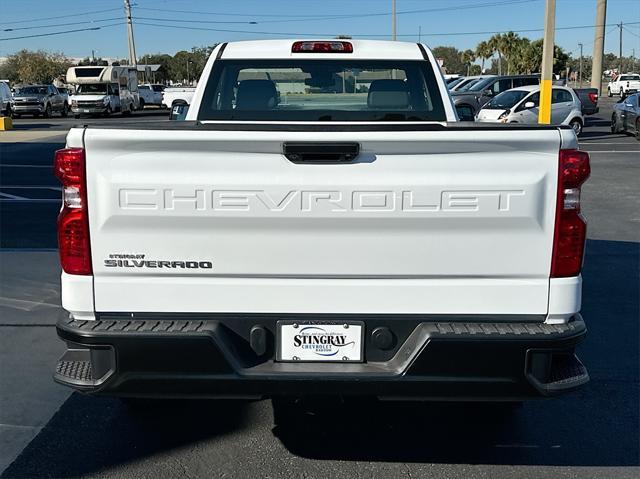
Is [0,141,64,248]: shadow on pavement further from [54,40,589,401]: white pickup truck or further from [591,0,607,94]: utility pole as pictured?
[591,0,607,94]: utility pole

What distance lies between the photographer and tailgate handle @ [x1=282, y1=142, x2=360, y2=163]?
3090 mm

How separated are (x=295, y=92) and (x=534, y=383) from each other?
330cm

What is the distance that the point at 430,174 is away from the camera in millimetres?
3102

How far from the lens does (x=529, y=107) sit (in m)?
22.2

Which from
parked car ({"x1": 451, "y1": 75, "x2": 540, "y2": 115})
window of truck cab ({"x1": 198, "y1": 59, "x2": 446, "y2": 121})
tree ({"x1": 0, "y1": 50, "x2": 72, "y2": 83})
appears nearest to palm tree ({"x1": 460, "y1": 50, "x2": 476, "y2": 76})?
tree ({"x1": 0, "y1": 50, "x2": 72, "y2": 83})

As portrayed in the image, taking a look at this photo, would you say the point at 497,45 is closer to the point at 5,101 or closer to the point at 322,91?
→ the point at 5,101

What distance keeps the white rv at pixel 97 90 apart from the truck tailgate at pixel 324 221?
39.8 m

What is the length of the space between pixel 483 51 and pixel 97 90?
66.4 m

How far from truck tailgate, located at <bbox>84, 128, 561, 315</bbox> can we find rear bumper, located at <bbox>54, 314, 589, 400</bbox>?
0.09m

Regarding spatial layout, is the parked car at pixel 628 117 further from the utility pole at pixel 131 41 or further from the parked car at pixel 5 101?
the utility pole at pixel 131 41

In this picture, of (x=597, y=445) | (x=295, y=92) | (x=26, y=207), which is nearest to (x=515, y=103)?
(x=26, y=207)

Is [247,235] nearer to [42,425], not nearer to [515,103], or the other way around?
[42,425]

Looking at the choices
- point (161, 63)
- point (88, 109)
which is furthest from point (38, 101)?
point (161, 63)

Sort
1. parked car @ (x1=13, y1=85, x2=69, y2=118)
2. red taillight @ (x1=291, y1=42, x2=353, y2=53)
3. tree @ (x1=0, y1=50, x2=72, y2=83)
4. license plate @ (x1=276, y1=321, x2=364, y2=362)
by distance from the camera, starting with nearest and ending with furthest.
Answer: license plate @ (x1=276, y1=321, x2=364, y2=362) < red taillight @ (x1=291, y1=42, x2=353, y2=53) < parked car @ (x1=13, y1=85, x2=69, y2=118) < tree @ (x1=0, y1=50, x2=72, y2=83)
